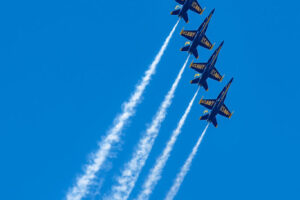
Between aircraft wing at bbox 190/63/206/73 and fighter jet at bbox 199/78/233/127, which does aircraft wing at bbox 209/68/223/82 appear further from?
fighter jet at bbox 199/78/233/127

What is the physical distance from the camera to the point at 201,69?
122m

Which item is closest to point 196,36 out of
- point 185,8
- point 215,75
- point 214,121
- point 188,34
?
point 188,34

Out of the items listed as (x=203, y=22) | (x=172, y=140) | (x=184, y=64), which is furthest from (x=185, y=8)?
(x=172, y=140)

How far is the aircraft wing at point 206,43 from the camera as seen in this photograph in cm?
Result: 12281

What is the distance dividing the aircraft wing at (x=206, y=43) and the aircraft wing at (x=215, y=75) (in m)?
5.37

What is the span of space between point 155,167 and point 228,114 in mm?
24829

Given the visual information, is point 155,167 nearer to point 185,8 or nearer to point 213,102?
point 213,102

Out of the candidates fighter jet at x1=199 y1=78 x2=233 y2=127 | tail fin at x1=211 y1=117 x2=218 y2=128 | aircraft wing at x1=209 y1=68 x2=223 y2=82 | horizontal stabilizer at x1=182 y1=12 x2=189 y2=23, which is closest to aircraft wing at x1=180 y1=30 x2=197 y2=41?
horizontal stabilizer at x1=182 y1=12 x2=189 y2=23

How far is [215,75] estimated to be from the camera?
408 ft

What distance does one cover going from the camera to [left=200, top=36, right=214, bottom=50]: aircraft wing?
123 meters

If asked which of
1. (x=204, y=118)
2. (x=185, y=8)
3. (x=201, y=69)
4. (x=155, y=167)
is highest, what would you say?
(x=185, y=8)

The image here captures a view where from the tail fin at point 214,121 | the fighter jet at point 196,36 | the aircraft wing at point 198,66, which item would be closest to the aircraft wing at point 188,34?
the fighter jet at point 196,36

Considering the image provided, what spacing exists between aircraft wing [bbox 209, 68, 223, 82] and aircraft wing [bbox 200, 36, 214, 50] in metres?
5.37

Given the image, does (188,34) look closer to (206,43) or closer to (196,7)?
(206,43)
